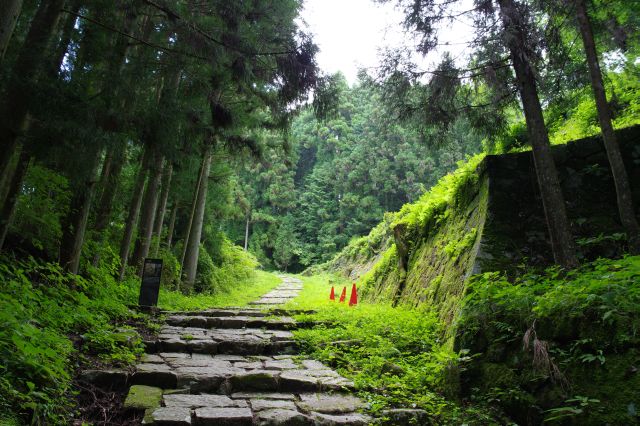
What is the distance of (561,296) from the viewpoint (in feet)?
12.5

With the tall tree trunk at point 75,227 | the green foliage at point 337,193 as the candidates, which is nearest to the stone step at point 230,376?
the tall tree trunk at point 75,227

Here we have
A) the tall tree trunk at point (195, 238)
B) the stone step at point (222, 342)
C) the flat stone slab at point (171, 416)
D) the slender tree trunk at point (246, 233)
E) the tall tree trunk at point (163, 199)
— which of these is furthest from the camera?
the slender tree trunk at point (246, 233)

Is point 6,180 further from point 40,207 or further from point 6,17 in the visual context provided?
point 6,17

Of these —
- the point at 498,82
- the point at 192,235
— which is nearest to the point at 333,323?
the point at 498,82

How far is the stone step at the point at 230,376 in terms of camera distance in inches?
163

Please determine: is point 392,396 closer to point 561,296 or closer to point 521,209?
point 561,296

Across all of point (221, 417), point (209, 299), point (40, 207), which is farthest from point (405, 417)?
point (209, 299)

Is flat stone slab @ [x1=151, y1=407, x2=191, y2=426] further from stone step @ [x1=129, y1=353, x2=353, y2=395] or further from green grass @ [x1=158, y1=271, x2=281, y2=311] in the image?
green grass @ [x1=158, y1=271, x2=281, y2=311]

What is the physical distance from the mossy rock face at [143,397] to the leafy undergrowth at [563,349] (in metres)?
2.97

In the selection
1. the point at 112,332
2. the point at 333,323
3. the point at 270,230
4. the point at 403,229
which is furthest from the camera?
the point at 270,230

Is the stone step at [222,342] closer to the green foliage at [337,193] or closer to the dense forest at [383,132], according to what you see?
the dense forest at [383,132]

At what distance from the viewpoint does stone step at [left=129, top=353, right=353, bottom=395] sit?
414cm

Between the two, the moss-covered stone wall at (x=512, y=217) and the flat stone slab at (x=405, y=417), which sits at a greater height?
the moss-covered stone wall at (x=512, y=217)

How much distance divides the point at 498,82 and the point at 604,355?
4.01 meters
